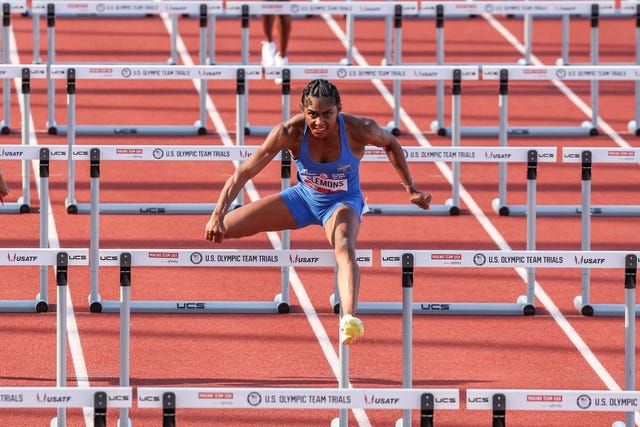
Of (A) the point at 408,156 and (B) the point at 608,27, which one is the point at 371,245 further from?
(B) the point at 608,27

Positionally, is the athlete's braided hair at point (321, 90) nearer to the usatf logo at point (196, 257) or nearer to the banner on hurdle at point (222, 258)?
the banner on hurdle at point (222, 258)

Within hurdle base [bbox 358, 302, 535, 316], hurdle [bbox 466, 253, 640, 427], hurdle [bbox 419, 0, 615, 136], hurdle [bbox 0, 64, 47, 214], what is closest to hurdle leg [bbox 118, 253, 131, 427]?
hurdle [bbox 466, 253, 640, 427]

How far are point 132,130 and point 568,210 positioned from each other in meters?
3.76

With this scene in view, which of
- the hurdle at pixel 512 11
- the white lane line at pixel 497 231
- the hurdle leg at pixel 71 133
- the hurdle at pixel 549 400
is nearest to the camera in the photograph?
the hurdle at pixel 549 400

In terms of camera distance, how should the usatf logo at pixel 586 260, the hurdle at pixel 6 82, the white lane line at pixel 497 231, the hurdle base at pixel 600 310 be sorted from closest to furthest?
1. the usatf logo at pixel 586 260
2. the white lane line at pixel 497 231
3. the hurdle base at pixel 600 310
4. the hurdle at pixel 6 82

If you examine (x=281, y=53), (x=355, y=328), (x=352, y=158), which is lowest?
(x=355, y=328)

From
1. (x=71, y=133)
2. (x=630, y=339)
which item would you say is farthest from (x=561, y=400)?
(x=71, y=133)

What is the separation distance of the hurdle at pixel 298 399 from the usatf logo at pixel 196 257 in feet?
4.14

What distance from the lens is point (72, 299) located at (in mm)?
10375

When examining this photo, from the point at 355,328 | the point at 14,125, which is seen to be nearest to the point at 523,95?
the point at 14,125

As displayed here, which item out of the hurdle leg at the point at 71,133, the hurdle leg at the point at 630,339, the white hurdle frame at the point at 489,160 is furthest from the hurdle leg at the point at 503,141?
the hurdle leg at the point at 630,339

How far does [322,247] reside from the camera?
11.4 meters

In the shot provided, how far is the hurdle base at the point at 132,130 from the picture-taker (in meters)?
13.7

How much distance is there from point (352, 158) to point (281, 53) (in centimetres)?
625
